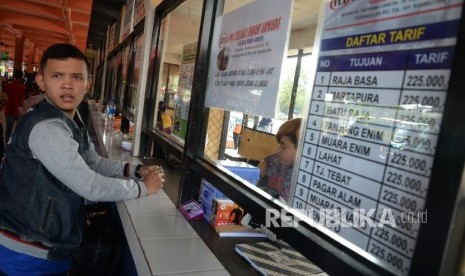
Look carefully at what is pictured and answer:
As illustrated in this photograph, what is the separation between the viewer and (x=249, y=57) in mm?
1352

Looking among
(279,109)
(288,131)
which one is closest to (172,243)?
(279,109)

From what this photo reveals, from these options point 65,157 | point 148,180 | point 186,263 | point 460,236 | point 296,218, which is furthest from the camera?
point 148,180

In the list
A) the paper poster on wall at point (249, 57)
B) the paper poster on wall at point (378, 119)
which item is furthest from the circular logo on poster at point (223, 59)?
the paper poster on wall at point (378, 119)

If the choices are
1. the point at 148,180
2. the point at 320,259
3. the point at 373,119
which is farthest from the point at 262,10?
the point at 148,180

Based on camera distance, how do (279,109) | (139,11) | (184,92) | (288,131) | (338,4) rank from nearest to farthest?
(338,4) → (279,109) → (288,131) → (184,92) → (139,11)

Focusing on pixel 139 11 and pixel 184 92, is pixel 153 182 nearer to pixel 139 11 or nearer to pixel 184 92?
pixel 184 92

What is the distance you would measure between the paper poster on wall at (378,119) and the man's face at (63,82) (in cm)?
126

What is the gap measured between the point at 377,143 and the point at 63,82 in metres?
1.50

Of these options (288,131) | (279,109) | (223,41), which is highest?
(223,41)

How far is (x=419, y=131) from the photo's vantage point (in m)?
0.70

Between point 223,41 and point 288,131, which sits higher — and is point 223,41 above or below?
above

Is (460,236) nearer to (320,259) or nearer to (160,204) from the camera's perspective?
(320,259)

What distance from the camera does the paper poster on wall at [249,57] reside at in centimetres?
118

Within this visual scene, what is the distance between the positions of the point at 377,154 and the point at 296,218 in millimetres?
330
